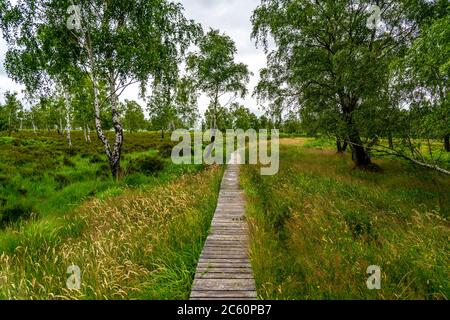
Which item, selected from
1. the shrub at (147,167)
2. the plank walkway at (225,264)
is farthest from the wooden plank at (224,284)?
the shrub at (147,167)

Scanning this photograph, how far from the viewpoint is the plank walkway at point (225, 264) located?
353 cm

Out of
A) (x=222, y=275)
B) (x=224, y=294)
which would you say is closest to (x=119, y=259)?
(x=222, y=275)

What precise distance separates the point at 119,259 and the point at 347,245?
3.98m

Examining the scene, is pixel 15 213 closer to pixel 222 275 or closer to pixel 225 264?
pixel 225 264

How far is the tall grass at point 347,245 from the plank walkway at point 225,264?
234mm

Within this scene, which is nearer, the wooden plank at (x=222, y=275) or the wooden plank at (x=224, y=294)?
the wooden plank at (x=224, y=294)

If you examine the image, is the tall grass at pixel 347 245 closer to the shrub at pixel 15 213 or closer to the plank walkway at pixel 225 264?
the plank walkway at pixel 225 264

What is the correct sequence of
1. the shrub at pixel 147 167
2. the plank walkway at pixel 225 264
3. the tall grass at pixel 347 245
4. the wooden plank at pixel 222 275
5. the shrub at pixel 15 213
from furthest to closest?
1. the shrub at pixel 147 167
2. the shrub at pixel 15 213
3. the wooden plank at pixel 222 275
4. the plank walkway at pixel 225 264
5. the tall grass at pixel 347 245

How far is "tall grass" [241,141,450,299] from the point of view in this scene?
3.41 metres

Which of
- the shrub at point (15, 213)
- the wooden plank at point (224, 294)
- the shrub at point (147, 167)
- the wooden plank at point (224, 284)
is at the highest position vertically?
the shrub at point (147, 167)

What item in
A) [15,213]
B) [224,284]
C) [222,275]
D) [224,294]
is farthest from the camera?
[15,213]

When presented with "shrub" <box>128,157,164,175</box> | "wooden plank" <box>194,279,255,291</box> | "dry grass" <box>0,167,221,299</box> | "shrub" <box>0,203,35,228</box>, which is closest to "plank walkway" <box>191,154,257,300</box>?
"wooden plank" <box>194,279,255,291</box>

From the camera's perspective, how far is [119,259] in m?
4.12

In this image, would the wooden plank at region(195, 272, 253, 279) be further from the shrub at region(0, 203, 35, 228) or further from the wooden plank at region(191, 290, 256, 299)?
the shrub at region(0, 203, 35, 228)
